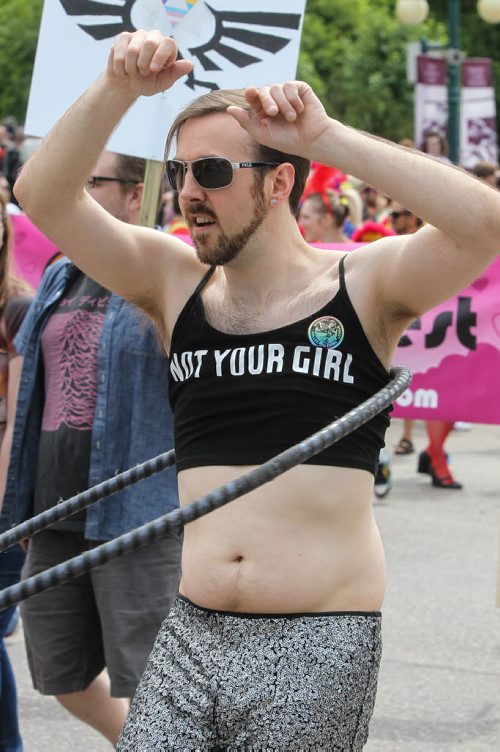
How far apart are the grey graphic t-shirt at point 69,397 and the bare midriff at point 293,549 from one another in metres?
1.29

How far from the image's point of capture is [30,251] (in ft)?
25.1

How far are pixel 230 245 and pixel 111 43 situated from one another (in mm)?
1587

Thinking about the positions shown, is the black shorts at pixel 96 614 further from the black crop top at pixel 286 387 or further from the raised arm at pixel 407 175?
the raised arm at pixel 407 175

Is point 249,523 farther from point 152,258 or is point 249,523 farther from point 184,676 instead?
point 152,258

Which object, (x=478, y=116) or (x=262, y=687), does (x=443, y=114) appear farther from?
(x=262, y=687)

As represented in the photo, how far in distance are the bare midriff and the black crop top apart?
5cm

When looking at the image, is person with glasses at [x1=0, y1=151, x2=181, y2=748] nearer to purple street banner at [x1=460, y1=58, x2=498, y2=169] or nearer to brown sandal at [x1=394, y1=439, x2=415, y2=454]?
brown sandal at [x1=394, y1=439, x2=415, y2=454]

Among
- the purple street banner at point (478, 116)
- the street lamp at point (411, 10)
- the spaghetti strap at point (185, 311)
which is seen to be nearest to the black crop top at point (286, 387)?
the spaghetti strap at point (185, 311)

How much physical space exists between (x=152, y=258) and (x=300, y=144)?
24.4 inches

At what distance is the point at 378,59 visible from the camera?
128 ft

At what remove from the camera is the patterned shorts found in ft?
9.04

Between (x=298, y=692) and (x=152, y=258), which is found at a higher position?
(x=152, y=258)

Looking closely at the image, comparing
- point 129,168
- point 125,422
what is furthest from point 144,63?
point 129,168

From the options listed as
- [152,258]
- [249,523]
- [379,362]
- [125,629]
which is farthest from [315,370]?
[125,629]
